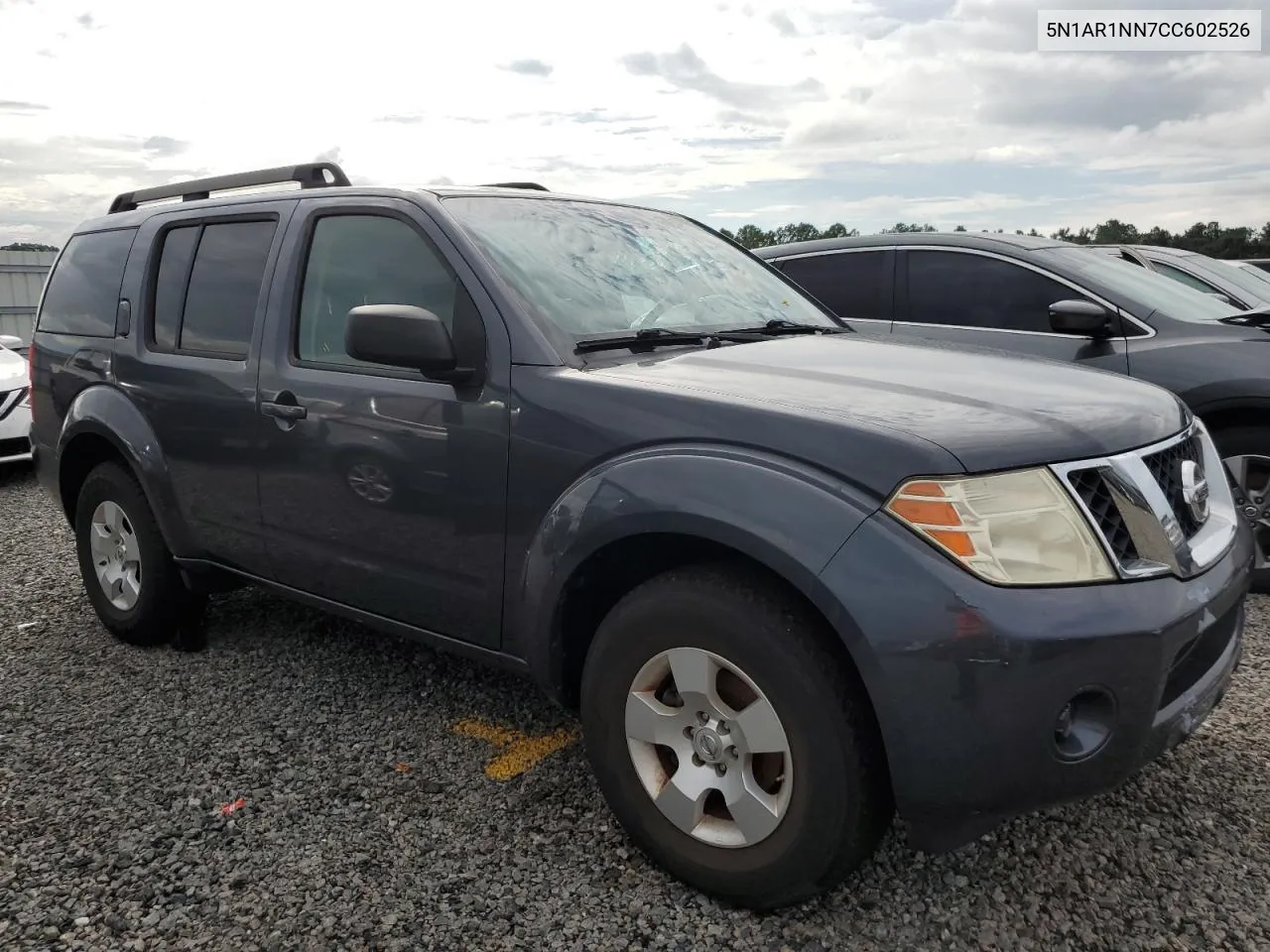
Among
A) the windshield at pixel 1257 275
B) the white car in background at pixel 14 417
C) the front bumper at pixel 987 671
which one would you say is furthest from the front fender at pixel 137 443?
the windshield at pixel 1257 275

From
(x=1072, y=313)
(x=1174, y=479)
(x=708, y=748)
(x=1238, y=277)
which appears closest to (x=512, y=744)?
(x=708, y=748)

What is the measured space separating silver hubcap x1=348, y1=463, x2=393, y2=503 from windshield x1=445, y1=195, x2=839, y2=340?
2.17 ft

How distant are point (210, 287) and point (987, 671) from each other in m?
2.95

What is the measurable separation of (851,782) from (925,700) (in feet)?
0.80

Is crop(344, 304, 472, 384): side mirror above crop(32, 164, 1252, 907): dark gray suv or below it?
above

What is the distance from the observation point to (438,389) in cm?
272

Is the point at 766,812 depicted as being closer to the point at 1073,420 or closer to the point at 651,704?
the point at 651,704

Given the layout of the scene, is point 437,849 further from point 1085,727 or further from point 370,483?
point 1085,727

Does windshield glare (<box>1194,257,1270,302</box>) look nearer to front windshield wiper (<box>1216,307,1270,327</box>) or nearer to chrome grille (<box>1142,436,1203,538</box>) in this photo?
front windshield wiper (<box>1216,307,1270,327</box>)

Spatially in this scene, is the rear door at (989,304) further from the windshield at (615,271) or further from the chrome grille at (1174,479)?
the chrome grille at (1174,479)

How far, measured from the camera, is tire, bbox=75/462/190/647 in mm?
3854

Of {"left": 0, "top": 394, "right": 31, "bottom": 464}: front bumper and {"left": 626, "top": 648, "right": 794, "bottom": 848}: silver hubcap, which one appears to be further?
{"left": 0, "top": 394, "right": 31, "bottom": 464}: front bumper

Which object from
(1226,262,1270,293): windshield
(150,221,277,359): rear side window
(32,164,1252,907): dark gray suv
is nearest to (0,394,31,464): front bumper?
(150,221,277,359): rear side window

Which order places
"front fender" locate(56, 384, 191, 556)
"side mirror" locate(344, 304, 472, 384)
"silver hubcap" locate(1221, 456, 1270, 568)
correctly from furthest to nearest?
"silver hubcap" locate(1221, 456, 1270, 568)
"front fender" locate(56, 384, 191, 556)
"side mirror" locate(344, 304, 472, 384)
